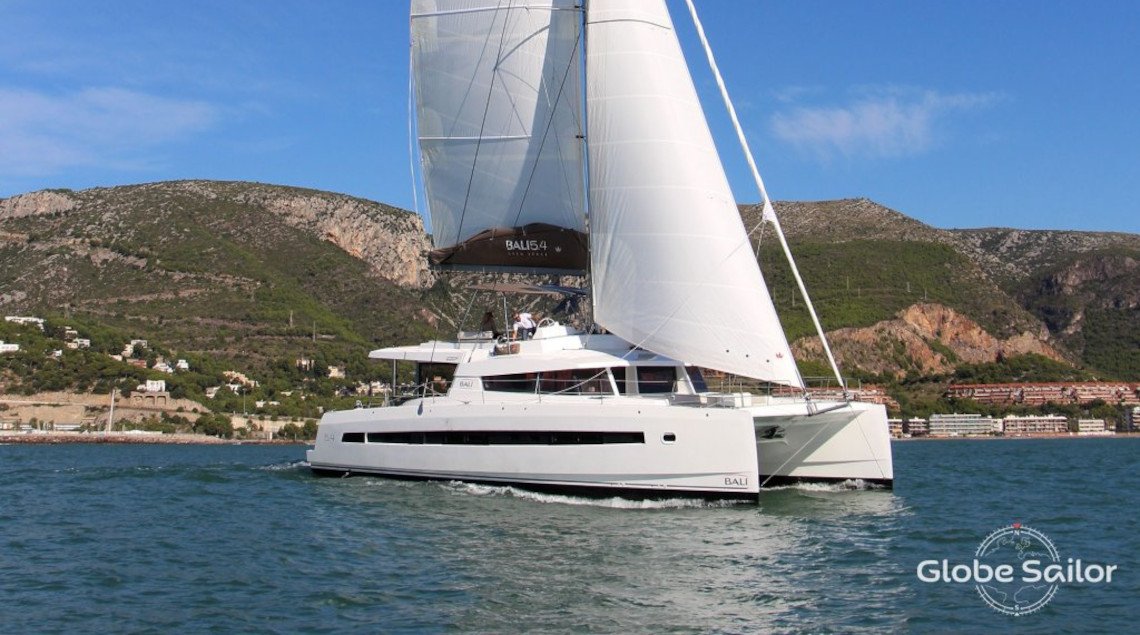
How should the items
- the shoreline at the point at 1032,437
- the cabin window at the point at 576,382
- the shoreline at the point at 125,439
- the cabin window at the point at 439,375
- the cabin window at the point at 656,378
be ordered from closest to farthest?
the cabin window at the point at 576,382, the cabin window at the point at 656,378, the cabin window at the point at 439,375, the shoreline at the point at 125,439, the shoreline at the point at 1032,437

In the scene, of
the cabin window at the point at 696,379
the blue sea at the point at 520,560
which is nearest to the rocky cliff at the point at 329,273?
the cabin window at the point at 696,379

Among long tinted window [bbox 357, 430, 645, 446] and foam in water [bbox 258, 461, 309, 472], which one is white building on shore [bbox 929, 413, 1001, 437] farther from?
long tinted window [bbox 357, 430, 645, 446]

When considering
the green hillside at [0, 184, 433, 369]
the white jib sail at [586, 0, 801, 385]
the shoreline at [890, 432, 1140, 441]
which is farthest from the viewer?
the green hillside at [0, 184, 433, 369]

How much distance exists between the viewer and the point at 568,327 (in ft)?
81.0

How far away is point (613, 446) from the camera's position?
20.3m

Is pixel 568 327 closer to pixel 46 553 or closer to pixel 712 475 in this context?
pixel 712 475

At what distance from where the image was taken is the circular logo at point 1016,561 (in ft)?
40.8

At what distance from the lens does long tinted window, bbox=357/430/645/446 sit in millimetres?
20406

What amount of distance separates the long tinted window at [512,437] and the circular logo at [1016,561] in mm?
6348

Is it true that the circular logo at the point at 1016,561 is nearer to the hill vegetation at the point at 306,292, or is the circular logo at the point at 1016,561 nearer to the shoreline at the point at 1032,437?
the hill vegetation at the point at 306,292

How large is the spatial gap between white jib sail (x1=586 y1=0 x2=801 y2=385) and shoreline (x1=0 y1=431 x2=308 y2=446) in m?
63.6

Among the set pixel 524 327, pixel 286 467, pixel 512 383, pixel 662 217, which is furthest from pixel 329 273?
pixel 662 217

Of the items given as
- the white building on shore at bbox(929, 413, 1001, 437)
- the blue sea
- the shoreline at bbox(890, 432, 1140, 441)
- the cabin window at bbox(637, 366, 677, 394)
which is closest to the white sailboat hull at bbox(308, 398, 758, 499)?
the blue sea

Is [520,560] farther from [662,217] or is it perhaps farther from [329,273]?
[329,273]
